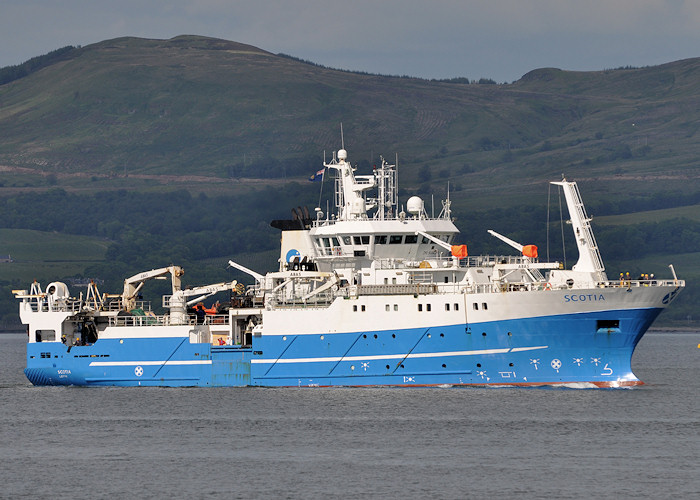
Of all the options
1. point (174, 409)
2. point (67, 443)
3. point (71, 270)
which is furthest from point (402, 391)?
point (71, 270)

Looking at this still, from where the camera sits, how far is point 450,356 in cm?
4584

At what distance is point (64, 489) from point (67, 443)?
7430 millimetres

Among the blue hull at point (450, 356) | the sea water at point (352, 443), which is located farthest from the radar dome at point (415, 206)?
the sea water at point (352, 443)

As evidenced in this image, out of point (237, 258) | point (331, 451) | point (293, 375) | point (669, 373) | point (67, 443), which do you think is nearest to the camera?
point (331, 451)

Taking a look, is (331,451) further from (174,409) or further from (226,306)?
(226,306)

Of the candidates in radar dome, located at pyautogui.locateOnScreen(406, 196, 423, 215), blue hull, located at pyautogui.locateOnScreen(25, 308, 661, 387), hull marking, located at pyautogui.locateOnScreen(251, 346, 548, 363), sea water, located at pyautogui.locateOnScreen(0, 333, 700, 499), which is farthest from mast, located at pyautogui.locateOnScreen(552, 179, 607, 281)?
radar dome, located at pyautogui.locateOnScreen(406, 196, 423, 215)

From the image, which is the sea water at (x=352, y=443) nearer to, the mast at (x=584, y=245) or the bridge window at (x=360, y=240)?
the mast at (x=584, y=245)

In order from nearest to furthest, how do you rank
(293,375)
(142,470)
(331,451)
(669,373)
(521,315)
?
1. (142,470)
2. (331,451)
3. (521,315)
4. (293,375)
5. (669,373)

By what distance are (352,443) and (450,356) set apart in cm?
955

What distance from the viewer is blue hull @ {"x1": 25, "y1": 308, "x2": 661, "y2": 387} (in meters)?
45.4

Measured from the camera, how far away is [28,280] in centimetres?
17912

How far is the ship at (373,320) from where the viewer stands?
4544 centimetres

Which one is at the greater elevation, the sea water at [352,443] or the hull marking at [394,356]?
the hull marking at [394,356]

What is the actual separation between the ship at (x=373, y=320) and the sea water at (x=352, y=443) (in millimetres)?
930
